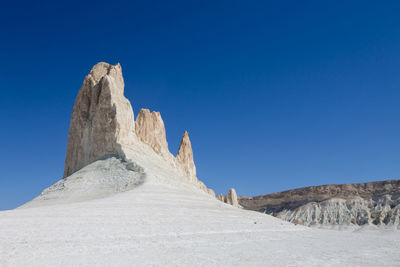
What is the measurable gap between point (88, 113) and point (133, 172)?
13.8 meters

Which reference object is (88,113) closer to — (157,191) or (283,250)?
(157,191)

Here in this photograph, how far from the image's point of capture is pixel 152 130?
43.4 meters

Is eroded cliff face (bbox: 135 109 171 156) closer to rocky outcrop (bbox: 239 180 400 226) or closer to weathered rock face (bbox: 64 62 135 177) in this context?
weathered rock face (bbox: 64 62 135 177)

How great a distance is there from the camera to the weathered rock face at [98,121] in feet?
106

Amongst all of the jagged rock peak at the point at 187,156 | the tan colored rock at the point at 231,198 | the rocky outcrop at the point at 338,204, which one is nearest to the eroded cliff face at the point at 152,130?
the jagged rock peak at the point at 187,156

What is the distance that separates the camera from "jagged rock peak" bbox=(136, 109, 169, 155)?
136ft

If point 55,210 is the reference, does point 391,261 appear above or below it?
below

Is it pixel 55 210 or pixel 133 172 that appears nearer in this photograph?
pixel 55 210

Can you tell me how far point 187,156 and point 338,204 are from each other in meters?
47.5

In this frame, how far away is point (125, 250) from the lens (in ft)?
32.7

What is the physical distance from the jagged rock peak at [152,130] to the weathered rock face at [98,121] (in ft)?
18.7

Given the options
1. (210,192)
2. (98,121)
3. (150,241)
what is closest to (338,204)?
(210,192)

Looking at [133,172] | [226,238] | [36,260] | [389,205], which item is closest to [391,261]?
[226,238]

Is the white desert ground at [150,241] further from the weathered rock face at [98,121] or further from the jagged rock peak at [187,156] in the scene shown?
the jagged rock peak at [187,156]
